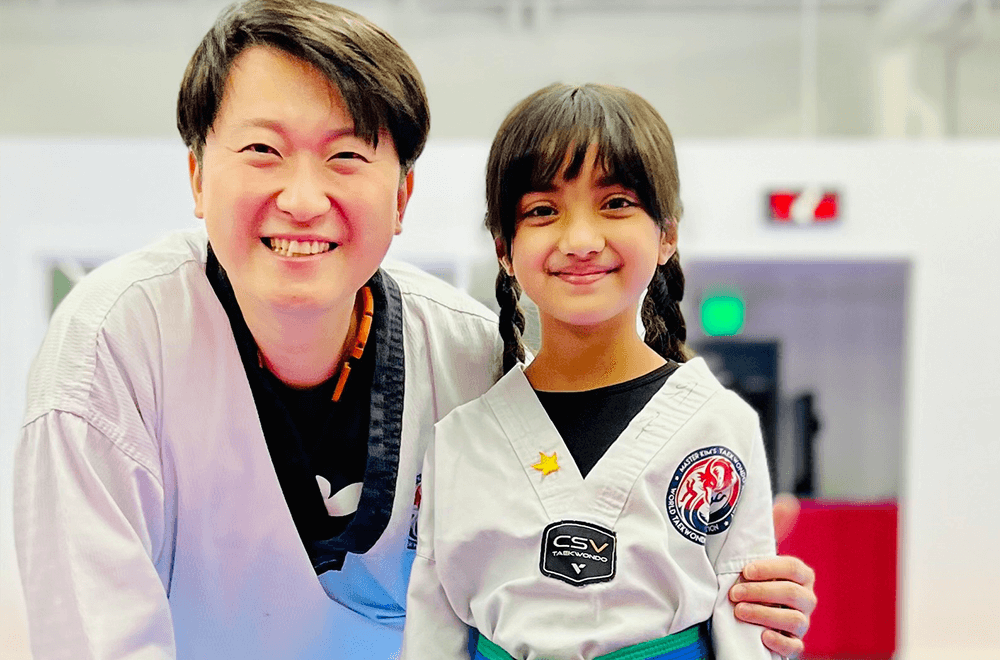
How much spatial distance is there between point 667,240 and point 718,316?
4181mm

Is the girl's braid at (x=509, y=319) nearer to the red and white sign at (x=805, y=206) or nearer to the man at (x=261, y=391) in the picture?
the man at (x=261, y=391)

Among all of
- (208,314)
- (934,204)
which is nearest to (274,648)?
(208,314)

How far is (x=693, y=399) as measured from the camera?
1162 mm

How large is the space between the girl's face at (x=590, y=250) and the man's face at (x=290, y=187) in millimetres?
198

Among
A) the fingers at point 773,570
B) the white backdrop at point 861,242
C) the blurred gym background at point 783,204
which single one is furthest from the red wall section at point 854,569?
the fingers at point 773,570

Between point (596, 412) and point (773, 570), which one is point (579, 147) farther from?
point (773, 570)

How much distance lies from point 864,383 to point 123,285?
4974 millimetres

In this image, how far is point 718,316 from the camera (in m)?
5.27

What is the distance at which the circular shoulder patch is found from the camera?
1102mm

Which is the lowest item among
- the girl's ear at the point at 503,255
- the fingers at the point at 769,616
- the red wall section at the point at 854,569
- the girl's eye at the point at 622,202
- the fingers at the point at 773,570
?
the red wall section at the point at 854,569

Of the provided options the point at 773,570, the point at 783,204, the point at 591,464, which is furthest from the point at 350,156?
the point at 783,204

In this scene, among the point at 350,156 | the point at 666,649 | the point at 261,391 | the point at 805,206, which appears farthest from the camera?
the point at 805,206

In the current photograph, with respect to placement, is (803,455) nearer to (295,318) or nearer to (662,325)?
(662,325)

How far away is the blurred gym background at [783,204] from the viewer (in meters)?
3.95
